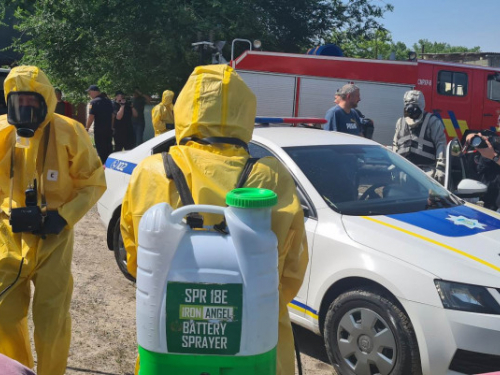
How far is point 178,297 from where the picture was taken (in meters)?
1.63

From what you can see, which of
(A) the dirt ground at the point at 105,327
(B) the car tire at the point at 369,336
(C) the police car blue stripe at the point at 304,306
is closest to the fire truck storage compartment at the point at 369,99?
(A) the dirt ground at the point at 105,327

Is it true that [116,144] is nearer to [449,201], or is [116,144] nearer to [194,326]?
[449,201]

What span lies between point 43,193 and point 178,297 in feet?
5.27

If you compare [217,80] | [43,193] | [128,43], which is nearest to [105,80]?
[128,43]

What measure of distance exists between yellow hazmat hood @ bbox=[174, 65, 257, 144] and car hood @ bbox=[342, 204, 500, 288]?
151 centimetres

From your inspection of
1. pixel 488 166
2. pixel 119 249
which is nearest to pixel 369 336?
pixel 119 249

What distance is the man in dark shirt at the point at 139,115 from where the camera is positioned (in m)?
14.4

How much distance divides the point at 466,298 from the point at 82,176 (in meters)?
2.07

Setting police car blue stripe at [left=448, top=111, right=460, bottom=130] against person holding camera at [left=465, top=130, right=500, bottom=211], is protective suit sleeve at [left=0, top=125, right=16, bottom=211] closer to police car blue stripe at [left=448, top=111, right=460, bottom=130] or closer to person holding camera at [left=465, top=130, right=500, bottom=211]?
person holding camera at [left=465, top=130, right=500, bottom=211]

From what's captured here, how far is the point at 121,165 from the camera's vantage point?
214 inches

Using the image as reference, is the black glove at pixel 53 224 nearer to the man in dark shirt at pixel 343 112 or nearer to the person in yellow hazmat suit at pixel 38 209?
the person in yellow hazmat suit at pixel 38 209

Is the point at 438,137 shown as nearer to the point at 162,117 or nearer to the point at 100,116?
the point at 162,117

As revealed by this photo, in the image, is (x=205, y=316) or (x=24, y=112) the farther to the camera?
(x=24, y=112)

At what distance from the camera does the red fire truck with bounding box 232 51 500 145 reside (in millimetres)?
12781
